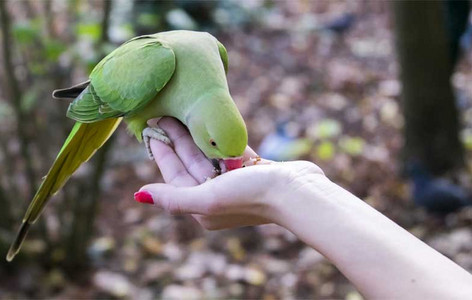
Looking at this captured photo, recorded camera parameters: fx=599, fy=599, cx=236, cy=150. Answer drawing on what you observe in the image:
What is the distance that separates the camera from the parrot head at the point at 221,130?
2.11 metres

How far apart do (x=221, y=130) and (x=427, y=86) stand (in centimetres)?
326

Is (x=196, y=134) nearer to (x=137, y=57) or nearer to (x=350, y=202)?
(x=137, y=57)

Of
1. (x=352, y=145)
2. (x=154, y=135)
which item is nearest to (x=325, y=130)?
(x=352, y=145)

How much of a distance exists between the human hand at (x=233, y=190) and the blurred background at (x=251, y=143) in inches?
47.3

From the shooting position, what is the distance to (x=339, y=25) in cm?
799

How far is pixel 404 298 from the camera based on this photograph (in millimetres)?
1641

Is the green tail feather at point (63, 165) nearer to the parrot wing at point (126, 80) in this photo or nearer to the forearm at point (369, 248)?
the parrot wing at point (126, 80)

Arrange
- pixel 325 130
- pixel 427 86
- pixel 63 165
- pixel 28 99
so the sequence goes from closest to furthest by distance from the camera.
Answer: pixel 63 165, pixel 28 99, pixel 427 86, pixel 325 130

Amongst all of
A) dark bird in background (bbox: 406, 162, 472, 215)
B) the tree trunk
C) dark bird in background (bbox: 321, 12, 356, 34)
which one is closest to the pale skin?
dark bird in background (bbox: 406, 162, 472, 215)

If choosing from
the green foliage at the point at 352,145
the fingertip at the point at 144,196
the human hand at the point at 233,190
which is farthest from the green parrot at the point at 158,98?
the green foliage at the point at 352,145

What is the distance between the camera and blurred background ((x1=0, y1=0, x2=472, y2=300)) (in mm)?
3916

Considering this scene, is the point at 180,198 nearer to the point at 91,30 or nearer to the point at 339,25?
the point at 91,30

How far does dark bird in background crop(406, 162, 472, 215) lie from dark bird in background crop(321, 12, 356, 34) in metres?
3.49

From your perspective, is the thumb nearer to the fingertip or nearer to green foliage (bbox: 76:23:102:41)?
the fingertip
